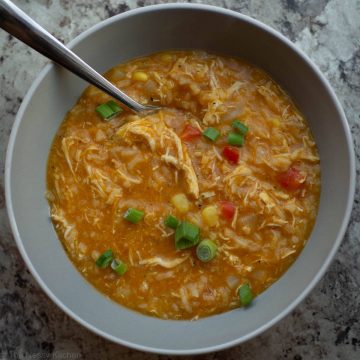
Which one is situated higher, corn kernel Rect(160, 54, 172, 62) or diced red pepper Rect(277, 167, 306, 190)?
corn kernel Rect(160, 54, 172, 62)

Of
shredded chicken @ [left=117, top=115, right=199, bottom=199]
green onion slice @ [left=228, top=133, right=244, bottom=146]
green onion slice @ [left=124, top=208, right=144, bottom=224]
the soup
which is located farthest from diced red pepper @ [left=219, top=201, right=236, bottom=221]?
green onion slice @ [left=124, top=208, right=144, bottom=224]

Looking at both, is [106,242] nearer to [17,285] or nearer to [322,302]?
[17,285]

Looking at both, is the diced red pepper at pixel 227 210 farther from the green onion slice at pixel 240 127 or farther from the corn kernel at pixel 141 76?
the corn kernel at pixel 141 76

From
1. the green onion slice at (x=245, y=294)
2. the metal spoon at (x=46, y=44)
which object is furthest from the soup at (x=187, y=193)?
the metal spoon at (x=46, y=44)

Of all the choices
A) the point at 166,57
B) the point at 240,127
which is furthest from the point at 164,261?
the point at 166,57

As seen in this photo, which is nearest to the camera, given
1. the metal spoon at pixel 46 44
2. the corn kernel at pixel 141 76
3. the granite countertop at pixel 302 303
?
the metal spoon at pixel 46 44

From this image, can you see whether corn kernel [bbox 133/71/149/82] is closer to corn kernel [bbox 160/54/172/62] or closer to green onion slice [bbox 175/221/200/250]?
corn kernel [bbox 160/54/172/62]

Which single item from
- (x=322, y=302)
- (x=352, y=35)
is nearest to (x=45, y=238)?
(x=322, y=302)
